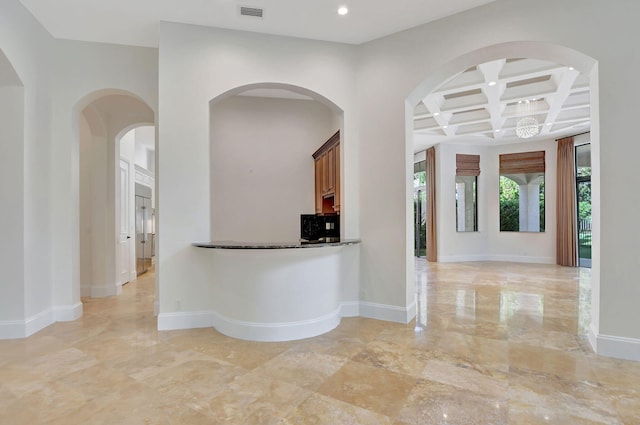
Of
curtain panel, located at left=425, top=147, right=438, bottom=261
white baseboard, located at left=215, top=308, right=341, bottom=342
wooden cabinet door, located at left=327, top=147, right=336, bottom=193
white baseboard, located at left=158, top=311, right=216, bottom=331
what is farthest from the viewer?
curtain panel, located at left=425, top=147, right=438, bottom=261

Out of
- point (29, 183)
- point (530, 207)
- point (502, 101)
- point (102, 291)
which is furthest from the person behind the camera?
point (530, 207)

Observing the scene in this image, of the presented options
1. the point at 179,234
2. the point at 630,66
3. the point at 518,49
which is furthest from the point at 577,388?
the point at 179,234

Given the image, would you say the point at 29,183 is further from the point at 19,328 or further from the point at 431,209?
the point at 431,209

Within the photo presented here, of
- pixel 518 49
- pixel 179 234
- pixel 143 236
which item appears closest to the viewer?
pixel 518 49

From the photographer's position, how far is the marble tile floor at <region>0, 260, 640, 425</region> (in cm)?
213

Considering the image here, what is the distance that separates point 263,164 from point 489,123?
5.47 m

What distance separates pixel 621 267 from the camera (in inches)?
117

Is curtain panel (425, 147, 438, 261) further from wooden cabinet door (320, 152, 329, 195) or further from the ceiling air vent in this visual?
the ceiling air vent

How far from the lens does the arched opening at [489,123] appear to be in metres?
3.24

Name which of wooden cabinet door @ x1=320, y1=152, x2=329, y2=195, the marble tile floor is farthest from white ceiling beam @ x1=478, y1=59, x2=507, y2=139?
the marble tile floor

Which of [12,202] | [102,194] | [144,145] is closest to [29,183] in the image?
[12,202]

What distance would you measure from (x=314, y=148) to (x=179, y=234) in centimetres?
359

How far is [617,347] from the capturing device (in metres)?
2.97

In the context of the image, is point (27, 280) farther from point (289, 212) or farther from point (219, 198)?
point (289, 212)
